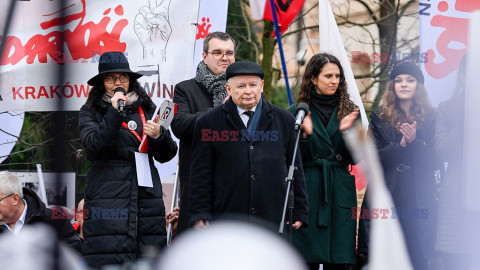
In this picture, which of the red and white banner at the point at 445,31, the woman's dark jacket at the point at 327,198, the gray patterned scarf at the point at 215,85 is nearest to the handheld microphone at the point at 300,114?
the woman's dark jacket at the point at 327,198

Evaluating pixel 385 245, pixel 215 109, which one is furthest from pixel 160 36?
pixel 385 245

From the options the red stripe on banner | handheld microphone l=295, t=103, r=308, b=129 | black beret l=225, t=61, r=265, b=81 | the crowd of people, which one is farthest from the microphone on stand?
the red stripe on banner

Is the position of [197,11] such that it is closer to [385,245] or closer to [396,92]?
[396,92]

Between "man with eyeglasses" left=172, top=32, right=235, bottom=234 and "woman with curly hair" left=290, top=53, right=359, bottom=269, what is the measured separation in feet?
1.98

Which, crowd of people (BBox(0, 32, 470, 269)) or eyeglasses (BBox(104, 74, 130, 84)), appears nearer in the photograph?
crowd of people (BBox(0, 32, 470, 269))

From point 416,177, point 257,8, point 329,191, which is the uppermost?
point 257,8

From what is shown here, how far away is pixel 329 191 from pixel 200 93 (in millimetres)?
1178

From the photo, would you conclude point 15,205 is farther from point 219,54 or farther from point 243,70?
point 243,70

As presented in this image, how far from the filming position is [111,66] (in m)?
5.53

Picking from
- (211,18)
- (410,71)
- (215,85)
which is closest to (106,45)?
(211,18)

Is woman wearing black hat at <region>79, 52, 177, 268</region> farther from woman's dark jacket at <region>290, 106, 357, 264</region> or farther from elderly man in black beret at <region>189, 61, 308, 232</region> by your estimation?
woman's dark jacket at <region>290, 106, 357, 264</region>

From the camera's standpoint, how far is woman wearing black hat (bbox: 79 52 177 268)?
515cm

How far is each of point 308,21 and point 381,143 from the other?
53.1 feet

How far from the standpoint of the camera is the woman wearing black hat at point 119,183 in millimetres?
5152
